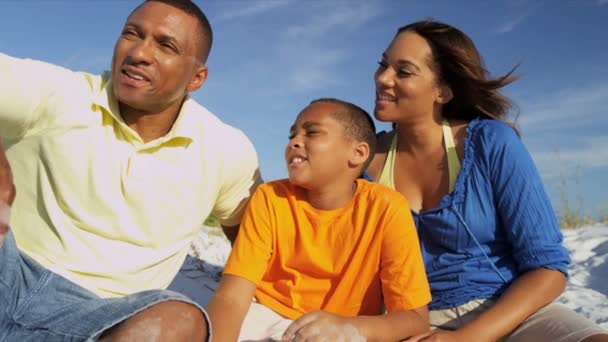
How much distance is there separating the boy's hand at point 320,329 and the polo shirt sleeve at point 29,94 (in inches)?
47.2

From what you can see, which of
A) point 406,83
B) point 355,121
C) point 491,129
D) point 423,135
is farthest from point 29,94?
point 491,129

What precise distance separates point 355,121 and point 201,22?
2.72 feet

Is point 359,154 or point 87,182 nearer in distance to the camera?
point 87,182

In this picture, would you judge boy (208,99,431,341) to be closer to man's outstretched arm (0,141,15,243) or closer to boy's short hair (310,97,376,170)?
boy's short hair (310,97,376,170)

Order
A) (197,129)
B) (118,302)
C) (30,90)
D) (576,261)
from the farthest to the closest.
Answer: (576,261) < (197,129) < (30,90) < (118,302)

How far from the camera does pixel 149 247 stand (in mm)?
2590

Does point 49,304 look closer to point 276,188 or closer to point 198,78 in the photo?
point 276,188

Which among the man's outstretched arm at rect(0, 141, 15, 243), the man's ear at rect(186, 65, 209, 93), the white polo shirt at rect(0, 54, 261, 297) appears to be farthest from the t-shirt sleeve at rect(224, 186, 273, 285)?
the man's outstretched arm at rect(0, 141, 15, 243)

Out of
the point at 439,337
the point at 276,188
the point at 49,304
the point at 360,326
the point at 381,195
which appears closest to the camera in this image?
the point at 49,304

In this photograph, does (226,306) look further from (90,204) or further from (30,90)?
(30,90)

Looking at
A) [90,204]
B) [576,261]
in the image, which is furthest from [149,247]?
[576,261]

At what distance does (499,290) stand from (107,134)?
6.00 ft

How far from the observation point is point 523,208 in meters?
2.78

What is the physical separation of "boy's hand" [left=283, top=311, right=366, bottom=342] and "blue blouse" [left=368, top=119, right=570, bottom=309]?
741 millimetres
